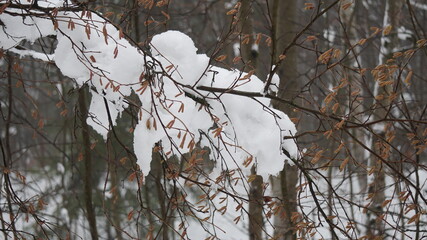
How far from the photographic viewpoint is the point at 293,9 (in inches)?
214

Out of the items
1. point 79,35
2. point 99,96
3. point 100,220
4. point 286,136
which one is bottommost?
point 286,136

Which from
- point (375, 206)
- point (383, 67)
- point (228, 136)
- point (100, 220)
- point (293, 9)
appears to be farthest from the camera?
point (100, 220)

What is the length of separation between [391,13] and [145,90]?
423 centimetres

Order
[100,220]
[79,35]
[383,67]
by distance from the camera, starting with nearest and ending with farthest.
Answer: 1. [383,67]
2. [79,35]
3. [100,220]

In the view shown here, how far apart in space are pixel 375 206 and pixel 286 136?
3.58 meters

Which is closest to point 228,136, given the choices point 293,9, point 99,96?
point 99,96

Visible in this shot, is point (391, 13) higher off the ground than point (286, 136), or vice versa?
point (391, 13)

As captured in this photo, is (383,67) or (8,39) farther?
(8,39)

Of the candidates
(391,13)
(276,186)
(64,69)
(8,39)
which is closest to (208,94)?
(64,69)

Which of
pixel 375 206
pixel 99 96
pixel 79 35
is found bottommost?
pixel 99 96

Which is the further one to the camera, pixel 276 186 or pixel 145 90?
pixel 276 186

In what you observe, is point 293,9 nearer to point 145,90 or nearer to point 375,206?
point 375,206

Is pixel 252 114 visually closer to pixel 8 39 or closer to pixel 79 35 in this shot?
pixel 79 35

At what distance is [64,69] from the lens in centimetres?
257
